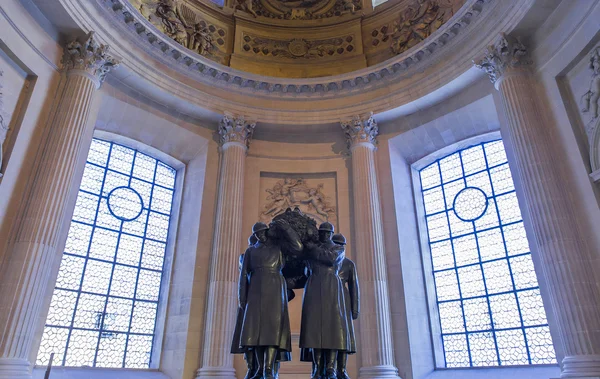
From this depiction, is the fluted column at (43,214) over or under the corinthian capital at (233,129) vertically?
under

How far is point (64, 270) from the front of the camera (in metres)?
8.95

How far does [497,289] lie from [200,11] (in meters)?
11.1

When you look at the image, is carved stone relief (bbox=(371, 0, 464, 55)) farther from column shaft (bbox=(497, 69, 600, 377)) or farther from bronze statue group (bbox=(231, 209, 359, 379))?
bronze statue group (bbox=(231, 209, 359, 379))

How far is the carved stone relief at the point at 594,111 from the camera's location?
714 centimetres

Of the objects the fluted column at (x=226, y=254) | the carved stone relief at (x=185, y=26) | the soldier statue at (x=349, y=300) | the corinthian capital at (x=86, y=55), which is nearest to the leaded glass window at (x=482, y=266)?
the fluted column at (x=226, y=254)

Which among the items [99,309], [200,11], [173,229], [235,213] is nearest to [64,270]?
[99,309]

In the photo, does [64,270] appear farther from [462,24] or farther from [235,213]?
[462,24]

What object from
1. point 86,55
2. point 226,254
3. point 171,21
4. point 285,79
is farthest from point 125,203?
point 285,79

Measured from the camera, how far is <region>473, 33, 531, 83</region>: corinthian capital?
8734mm

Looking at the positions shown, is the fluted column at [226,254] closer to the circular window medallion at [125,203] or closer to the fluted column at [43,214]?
the circular window medallion at [125,203]

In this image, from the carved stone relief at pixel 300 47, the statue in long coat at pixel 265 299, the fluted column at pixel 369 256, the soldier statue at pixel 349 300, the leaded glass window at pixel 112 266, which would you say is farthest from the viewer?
the carved stone relief at pixel 300 47

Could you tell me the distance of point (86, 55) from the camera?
345 inches

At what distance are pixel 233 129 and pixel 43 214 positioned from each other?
16.9 ft

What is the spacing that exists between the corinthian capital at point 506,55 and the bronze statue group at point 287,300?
658 cm
